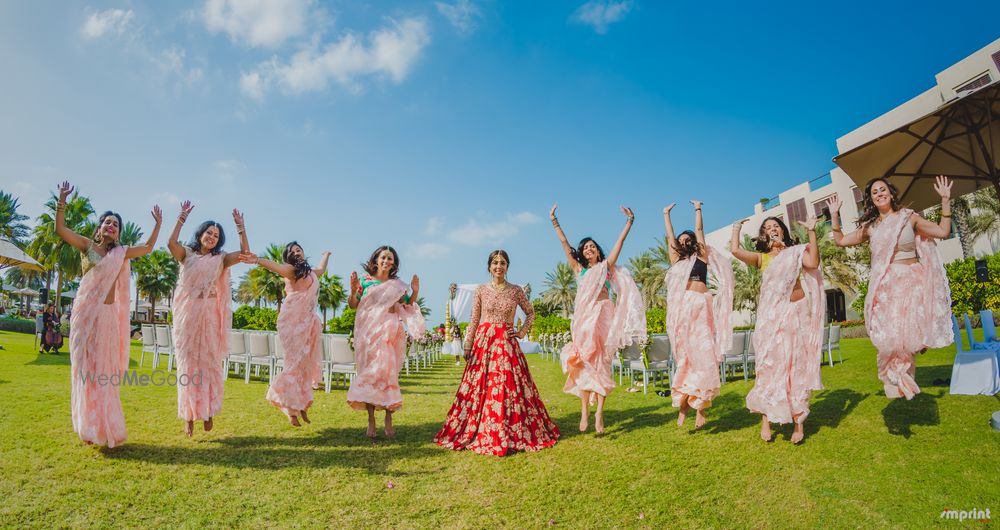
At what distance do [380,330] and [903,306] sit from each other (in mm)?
5371

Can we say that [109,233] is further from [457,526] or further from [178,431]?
[457,526]

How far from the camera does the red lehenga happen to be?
17.8 feet

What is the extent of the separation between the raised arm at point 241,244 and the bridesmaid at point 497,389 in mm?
2754

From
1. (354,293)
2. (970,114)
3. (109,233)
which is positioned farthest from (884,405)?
(109,233)

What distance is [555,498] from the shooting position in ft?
13.0

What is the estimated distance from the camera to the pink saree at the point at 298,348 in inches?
226

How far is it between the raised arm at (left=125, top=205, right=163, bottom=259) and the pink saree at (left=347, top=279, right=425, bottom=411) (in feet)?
7.46

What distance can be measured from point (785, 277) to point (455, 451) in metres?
4.00

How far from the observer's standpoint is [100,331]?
4848 mm

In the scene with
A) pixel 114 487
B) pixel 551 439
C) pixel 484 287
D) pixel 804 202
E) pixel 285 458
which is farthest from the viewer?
pixel 804 202

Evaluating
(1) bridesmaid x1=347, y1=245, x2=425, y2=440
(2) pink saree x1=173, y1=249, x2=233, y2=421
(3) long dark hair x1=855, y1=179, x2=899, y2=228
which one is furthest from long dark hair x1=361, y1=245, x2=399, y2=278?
(3) long dark hair x1=855, y1=179, x2=899, y2=228

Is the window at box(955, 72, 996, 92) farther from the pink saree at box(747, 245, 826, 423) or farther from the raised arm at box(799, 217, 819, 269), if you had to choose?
the pink saree at box(747, 245, 826, 423)

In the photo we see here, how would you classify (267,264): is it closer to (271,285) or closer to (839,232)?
(839,232)

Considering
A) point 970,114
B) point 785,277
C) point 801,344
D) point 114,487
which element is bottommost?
point 114,487
